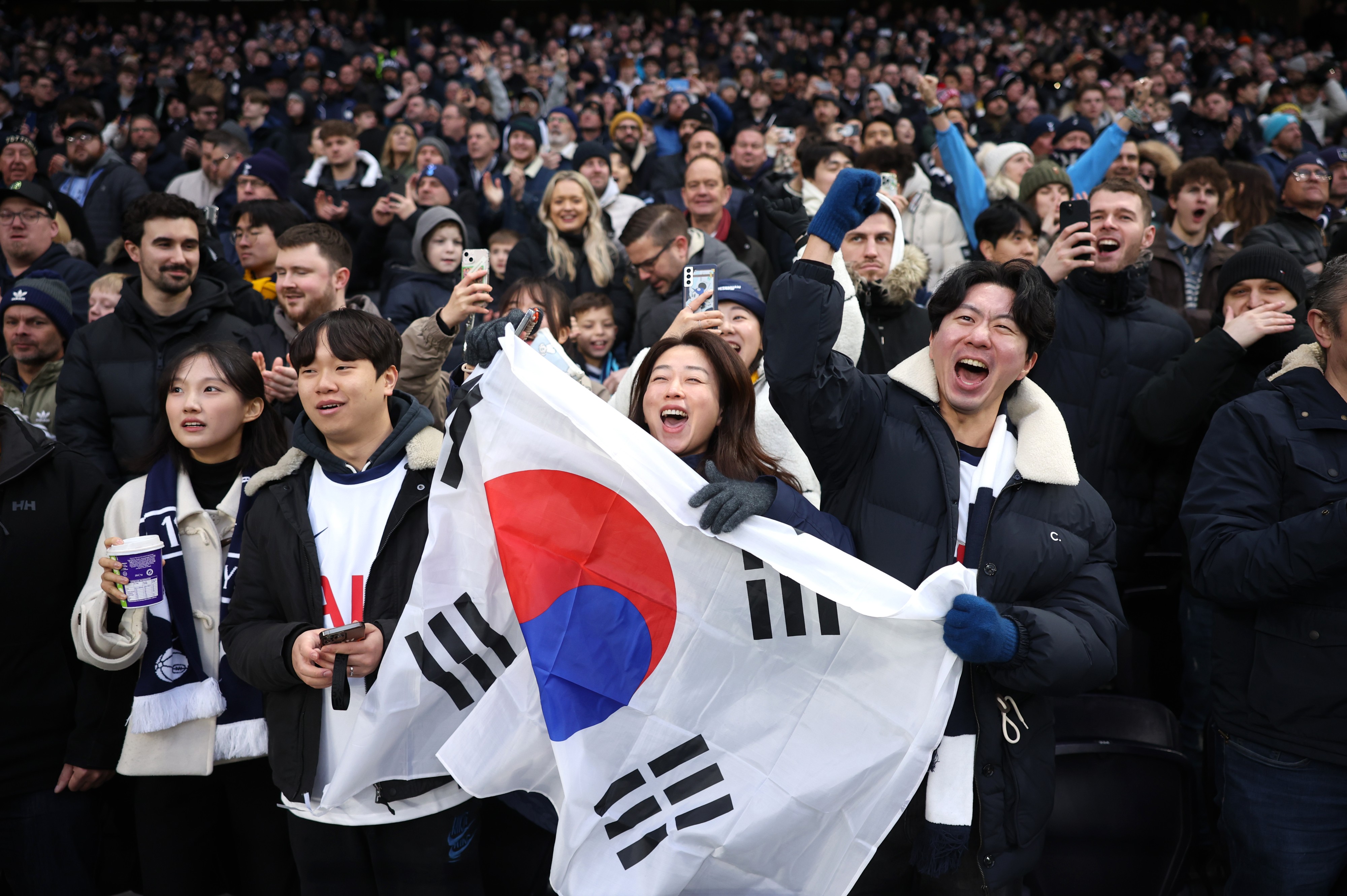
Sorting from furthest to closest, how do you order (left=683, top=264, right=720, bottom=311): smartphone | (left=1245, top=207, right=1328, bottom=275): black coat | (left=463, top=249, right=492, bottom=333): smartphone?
1. (left=1245, top=207, right=1328, bottom=275): black coat
2. (left=463, top=249, right=492, bottom=333): smartphone
3. (left=683, top=264, right=720, bottom=311): smartphone

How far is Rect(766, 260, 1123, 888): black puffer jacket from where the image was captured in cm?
240

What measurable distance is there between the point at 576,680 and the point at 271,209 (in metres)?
4.07

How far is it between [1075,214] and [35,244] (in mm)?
5503

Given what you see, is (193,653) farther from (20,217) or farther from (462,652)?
(20,217)

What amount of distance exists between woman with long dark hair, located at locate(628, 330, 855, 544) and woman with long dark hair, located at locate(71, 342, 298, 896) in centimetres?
132

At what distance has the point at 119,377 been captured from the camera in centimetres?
409

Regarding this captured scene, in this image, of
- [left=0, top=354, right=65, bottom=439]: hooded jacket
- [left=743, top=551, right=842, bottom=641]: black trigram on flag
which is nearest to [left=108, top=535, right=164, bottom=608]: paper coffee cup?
[left=743, top=551, right=842, bottom=641]: black trigram on flag

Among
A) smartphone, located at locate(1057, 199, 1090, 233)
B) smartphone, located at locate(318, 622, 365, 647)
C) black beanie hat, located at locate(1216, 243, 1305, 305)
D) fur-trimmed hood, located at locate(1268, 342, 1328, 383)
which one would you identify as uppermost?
smartphone, located at locate(1057, 199, 1090, 233)

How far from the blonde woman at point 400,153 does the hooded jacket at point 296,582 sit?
20.0 feet

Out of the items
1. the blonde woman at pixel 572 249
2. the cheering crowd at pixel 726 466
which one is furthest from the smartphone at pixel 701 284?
the blonde woman at pixel 572 249

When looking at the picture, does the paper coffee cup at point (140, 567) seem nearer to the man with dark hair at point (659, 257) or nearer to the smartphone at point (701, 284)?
the smartphone at point (701, 284)

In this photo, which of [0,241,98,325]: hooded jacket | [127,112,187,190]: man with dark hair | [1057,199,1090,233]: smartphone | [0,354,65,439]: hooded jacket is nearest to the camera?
[1057,199,1090,233]: smartphone

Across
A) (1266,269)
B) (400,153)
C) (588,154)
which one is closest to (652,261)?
(1266,269)

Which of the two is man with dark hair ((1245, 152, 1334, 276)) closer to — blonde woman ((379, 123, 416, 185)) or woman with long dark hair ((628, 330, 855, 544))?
woman with long dark hair ((628, 330, 855, 544))
